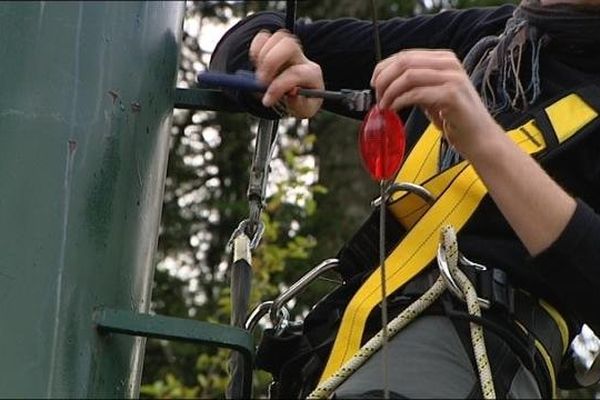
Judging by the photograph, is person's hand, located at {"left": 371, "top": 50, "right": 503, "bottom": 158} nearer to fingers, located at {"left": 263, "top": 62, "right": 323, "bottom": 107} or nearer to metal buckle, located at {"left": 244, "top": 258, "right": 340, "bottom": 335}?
fingers, located at {"left": 263, "top": 62, "right": 323, "bottom": 107}

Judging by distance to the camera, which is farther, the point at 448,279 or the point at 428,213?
the point at 428,213

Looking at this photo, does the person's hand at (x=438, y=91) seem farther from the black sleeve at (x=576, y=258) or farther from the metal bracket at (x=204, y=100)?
the metal bracket at (x=204, y=100)

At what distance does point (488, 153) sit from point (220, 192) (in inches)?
174

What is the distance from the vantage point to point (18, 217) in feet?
5.08

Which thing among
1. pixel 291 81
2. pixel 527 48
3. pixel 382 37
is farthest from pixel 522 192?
pixel 382 37

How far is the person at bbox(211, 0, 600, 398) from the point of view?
1.57m

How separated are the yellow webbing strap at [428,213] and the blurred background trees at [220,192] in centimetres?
359

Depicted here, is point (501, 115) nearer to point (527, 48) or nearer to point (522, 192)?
point (527, 48)

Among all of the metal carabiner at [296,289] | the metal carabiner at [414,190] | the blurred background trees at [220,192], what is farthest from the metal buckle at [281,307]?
the blurred background trees at [220,192]

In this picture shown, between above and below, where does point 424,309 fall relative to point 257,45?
below

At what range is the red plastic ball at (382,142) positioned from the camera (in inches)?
63.2

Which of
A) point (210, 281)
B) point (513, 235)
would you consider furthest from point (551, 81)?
point (210, 281)

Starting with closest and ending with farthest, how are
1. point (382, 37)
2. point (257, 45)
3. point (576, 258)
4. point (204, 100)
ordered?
point (576, 258), point (257, 45), point (204, 100), point (382, 37)

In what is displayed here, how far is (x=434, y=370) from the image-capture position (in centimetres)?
160
